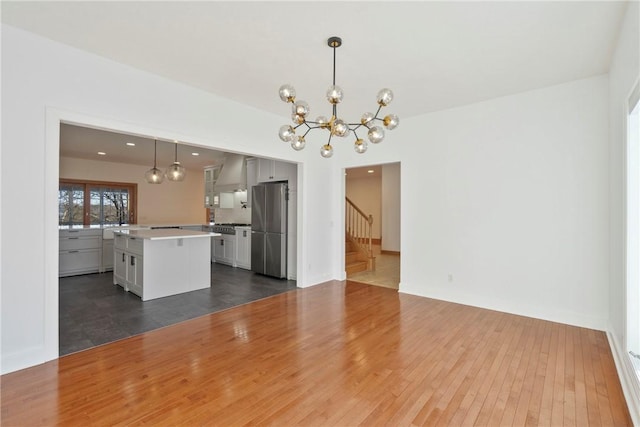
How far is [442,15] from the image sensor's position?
91.9 inches

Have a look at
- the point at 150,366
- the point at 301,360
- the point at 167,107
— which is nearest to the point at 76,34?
the point at 167,107

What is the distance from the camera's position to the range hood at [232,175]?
23.0 feet

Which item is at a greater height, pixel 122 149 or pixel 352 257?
pixel 122 149

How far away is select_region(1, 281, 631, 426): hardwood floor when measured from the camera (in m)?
1.94

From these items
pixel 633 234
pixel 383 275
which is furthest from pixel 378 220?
pixel 633 234

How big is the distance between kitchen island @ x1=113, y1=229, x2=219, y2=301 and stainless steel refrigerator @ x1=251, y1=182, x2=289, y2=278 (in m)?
1.20

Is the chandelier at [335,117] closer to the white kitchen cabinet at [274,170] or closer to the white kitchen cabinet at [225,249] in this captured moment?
the white kitchen cabinet at [274,170]

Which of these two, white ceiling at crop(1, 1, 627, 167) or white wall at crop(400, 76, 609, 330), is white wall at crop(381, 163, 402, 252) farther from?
white ceiling at crop(1, 1, 627, 167)

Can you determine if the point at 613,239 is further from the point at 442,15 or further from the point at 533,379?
the point at 442,15

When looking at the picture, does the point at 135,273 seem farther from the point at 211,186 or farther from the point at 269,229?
the point at 211,186

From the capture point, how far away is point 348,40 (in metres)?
2.67

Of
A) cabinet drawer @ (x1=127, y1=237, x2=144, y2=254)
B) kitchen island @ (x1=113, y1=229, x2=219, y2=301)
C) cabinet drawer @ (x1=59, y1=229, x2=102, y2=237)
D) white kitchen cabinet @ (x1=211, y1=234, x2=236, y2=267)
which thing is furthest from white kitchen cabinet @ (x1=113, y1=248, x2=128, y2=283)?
white kitchen cabinet @ (x1=211, y1=234, x2=236, y2=267)

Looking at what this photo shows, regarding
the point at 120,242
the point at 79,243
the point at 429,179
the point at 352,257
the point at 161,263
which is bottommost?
the point at 352,257

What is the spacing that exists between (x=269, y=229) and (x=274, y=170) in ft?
3.95
